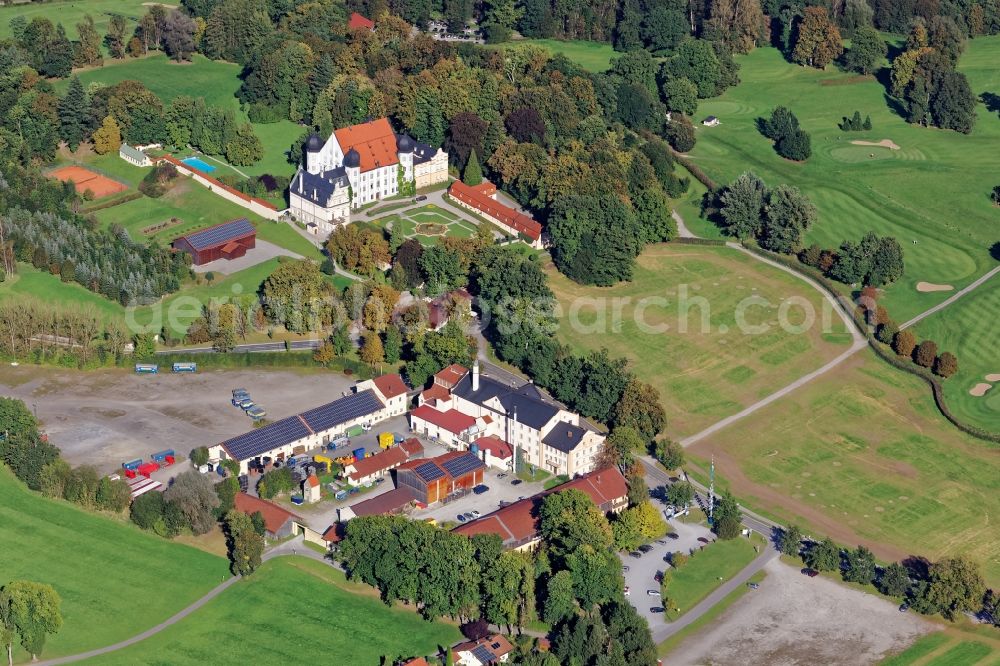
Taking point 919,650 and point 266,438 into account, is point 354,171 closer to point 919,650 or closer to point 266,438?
point 266,438

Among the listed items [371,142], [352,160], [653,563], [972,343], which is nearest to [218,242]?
[352,160]

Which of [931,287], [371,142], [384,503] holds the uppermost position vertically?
[371,142]

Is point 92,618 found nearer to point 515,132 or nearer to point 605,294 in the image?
point 605,294

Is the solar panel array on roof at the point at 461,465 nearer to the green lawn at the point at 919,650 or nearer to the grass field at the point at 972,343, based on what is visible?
the green lawn at the point at 919,650

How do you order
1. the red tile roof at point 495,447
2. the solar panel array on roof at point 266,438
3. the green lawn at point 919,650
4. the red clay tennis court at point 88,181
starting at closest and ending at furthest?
the green lawn at point 919,650 → the solar panel array on roof at point 266,438 → the red tile roof at point 495,447 → the red clay tennis court at point 88,181

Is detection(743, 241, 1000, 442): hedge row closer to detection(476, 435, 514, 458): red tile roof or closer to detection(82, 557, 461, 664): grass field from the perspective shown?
detection(476, 435, 514, 458): red tile roof

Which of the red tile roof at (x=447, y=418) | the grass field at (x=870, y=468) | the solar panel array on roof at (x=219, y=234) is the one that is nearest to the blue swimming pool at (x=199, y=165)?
the solar panel array on roof at (x=219, y=234)
